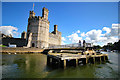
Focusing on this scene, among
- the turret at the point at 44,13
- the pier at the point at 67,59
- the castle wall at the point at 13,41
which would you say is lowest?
the pier at the point at 67,59

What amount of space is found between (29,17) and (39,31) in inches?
586

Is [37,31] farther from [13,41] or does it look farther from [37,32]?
[13,41]

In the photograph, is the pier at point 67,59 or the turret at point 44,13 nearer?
the pier at point 67,59

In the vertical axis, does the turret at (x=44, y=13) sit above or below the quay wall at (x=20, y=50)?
above

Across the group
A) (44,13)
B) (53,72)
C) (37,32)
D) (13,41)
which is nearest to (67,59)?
(53,72)

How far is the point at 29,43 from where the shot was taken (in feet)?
146

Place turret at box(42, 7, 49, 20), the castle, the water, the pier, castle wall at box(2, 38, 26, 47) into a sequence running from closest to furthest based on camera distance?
the water
the pier
castle wall at box(2, 38, 26, 47)
the castle
turret at box(42, 7, 49, 20)

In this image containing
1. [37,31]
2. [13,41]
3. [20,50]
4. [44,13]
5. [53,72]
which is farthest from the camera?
[44,13]

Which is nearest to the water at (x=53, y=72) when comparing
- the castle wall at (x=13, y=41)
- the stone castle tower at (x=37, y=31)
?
the stone castle tower at (x=37, y=31)

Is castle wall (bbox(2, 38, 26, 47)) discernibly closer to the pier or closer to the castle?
the castle

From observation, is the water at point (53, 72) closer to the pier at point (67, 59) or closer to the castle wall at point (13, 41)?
the pier at point (67, 59)

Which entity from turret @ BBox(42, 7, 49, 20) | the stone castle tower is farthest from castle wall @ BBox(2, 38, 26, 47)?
turret @ BBox(42, 7, 49, 20)

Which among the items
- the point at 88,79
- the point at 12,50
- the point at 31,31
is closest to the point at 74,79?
the point at 88,79

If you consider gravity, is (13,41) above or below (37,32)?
below
